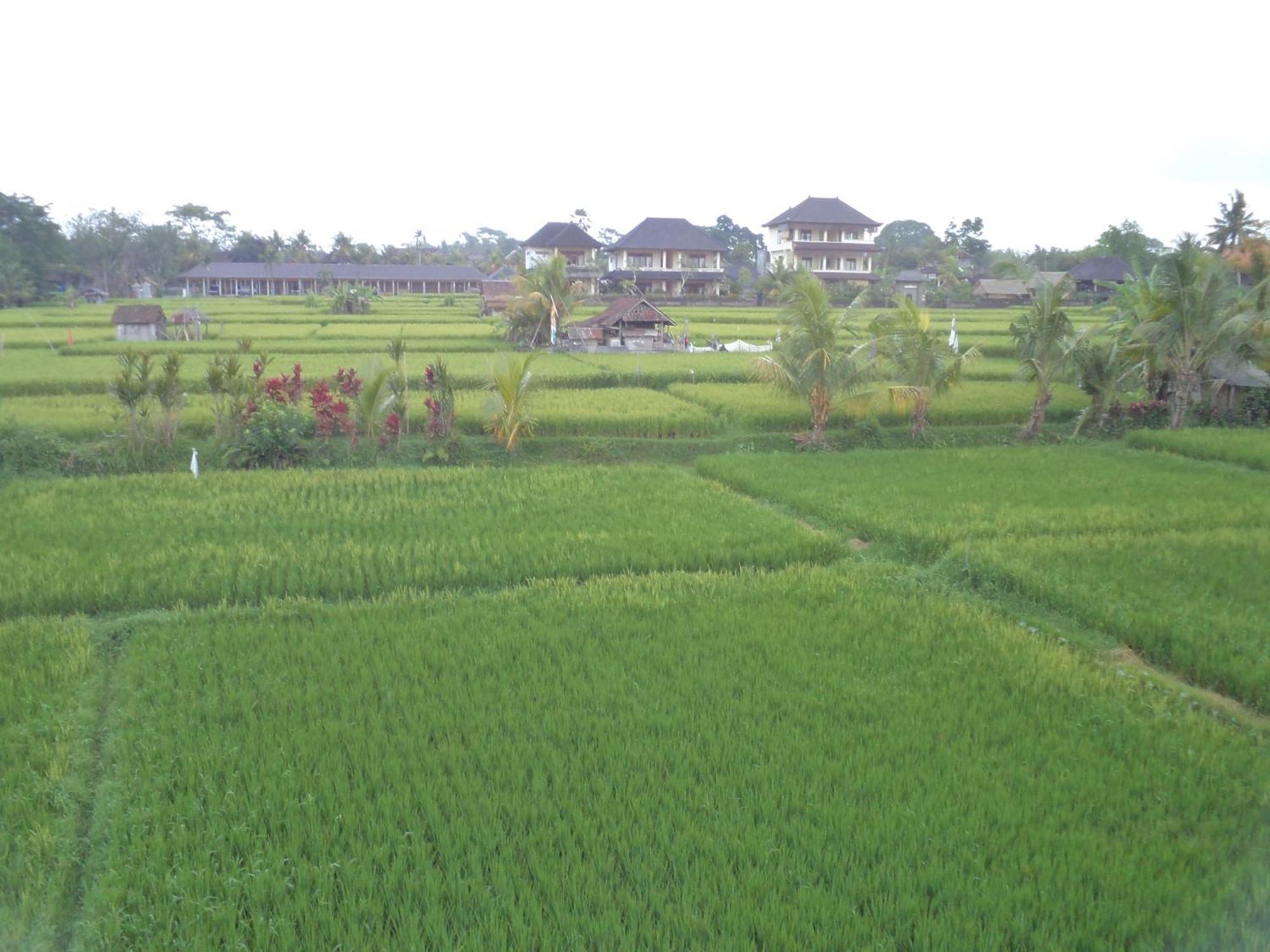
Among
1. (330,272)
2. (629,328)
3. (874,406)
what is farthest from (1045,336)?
(330,272)

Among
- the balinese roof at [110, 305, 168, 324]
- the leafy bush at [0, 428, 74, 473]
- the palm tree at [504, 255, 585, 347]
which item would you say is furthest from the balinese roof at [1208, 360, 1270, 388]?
the balinese roof at [110, 305, 168, 324]

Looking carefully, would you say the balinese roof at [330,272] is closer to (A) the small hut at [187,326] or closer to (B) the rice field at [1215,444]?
(A) the small hut at [187,326]

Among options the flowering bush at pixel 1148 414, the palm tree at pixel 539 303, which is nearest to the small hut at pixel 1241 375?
the flowering bush at pixel 1148 414

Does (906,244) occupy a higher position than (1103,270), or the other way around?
(906,244)

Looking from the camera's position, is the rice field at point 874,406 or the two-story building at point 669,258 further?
the two-story building at point 669,258

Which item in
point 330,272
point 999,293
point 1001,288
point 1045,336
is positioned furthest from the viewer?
point 330,272

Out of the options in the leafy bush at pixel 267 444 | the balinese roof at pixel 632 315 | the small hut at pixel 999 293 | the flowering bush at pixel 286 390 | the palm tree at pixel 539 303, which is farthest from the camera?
the small hut at pixel 999 293

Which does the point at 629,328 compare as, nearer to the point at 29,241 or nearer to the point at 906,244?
the point at 29,241
